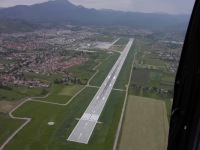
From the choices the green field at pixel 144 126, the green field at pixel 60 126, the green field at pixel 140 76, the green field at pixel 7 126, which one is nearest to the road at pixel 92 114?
the green field at pixel 60 126

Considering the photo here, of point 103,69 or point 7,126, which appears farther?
point 103,69

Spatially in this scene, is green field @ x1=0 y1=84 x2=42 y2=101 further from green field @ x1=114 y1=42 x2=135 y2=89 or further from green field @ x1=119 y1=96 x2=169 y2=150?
green field @ x1=119 y1=96 x2=169 y2=150

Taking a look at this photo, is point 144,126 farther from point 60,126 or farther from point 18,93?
point 18,93

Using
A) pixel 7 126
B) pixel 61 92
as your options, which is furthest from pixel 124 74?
pixel 7 126

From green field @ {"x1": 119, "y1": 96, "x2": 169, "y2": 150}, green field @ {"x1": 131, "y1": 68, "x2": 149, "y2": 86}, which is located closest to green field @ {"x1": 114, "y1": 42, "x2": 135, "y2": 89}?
green field @ {"x1": 131, "y1": 68, "x2": 149, "y2": 86}

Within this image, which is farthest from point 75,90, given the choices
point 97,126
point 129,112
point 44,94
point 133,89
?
point 97,126

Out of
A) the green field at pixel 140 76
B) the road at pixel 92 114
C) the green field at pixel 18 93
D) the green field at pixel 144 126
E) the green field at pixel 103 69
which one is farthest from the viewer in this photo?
the green field at pixel 140 76

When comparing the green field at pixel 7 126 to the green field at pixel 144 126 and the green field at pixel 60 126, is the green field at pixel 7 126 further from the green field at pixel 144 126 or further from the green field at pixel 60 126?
the green field at pixel 144 126
